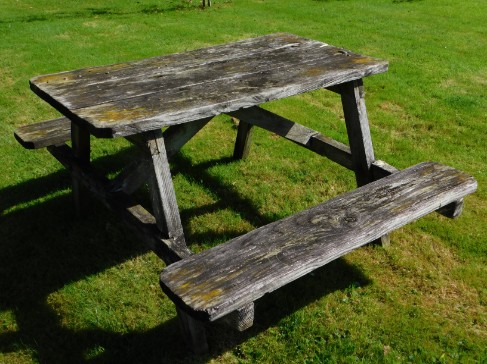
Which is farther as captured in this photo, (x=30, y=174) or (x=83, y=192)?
(x=30, y=174)

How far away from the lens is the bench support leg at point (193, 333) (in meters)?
2.94

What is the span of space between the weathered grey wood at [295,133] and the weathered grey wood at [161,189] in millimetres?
1252

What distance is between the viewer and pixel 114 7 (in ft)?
41.3

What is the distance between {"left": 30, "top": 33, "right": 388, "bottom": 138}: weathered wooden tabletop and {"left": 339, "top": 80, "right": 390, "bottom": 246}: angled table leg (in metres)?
0.23

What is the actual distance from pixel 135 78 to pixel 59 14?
9752mm

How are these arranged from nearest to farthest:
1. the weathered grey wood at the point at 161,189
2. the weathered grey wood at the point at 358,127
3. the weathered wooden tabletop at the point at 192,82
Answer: the weathered wooden tabletop at the point at 192,82
the weathered grey wood at the point at 161,189
the weathered grey wood at the point at 358,127

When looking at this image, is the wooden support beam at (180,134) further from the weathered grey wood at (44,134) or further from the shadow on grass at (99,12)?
the shadow on grass at (99,12)

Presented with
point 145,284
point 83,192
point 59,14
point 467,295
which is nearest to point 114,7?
point 59,14

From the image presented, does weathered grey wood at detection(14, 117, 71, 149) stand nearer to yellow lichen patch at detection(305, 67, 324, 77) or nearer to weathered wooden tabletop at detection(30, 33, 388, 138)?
weathered wooden tabletop at detection(30, 33, 388, 138)

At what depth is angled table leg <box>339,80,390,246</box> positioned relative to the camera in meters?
3.77

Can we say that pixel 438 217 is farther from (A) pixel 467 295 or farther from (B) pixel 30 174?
(B) pixel 30 174

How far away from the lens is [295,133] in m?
4.07

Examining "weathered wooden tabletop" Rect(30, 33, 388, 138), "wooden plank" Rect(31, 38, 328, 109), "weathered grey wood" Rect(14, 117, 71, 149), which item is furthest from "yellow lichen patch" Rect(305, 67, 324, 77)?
"weathered grey wood" Rect(14, 117, 71, 149)

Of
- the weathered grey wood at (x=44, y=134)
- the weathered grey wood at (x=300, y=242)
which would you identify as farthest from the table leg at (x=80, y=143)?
the weathered grey wood at (x=300, y=242)
